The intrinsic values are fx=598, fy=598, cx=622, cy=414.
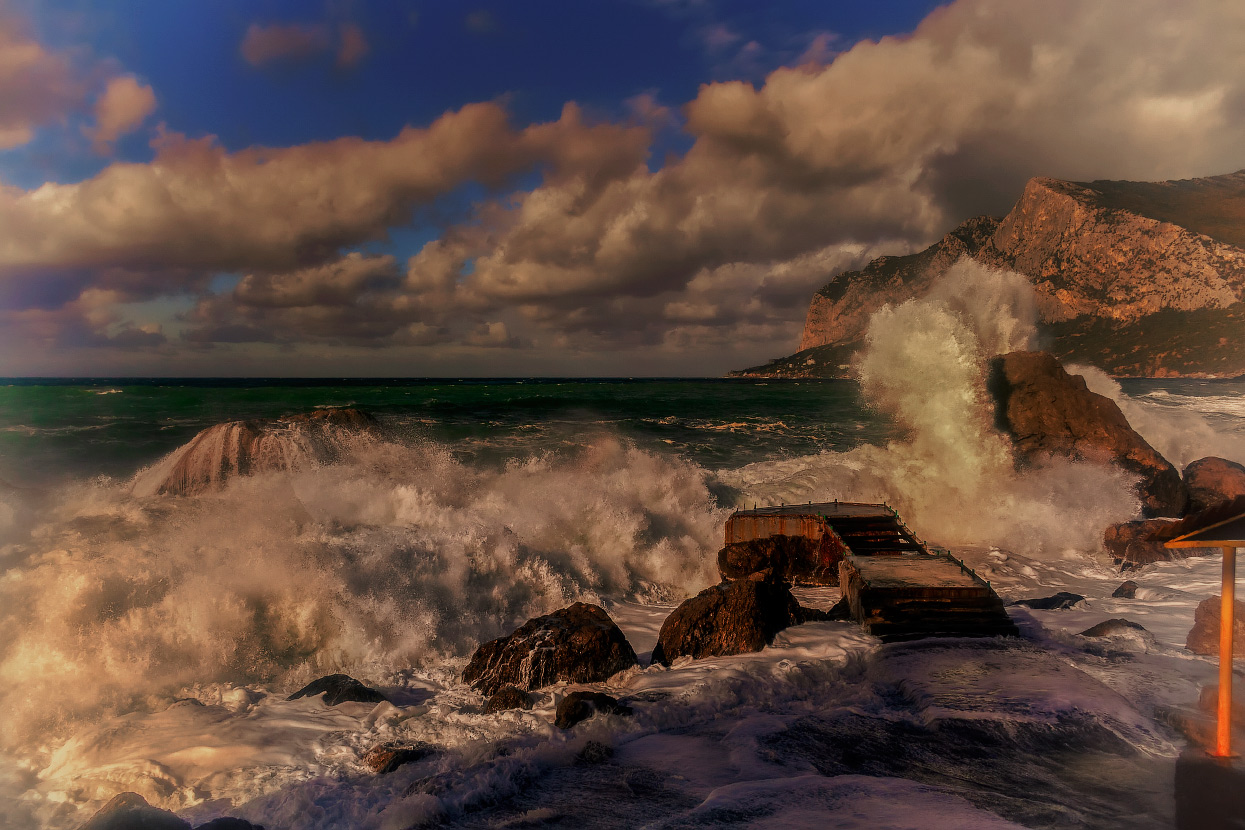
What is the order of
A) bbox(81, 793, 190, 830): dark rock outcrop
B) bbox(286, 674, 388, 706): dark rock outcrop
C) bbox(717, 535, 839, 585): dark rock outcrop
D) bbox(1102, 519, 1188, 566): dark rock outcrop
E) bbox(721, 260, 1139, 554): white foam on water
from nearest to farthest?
bbox(81, 793, 190, 830): dark rock outcrop < bbox(286, 674, 388, 706): dark rock outcrop < bbox(717, 535, 839, 585): dark rock outcrop < bbox(1102, 519, 1188, 566): dark rock outcrop < bbox(721, 260, 1139, 554): white foam on water

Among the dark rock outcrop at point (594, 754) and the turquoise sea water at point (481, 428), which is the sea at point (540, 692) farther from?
the turquoise sea water at point (481, 428)

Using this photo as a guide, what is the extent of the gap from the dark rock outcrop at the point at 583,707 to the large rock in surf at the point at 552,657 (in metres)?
0.63

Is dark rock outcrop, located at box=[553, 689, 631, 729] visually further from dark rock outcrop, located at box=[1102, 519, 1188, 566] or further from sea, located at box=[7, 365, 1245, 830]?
dark rock outcrop, located at box=[1102, 519, 1188, 566]

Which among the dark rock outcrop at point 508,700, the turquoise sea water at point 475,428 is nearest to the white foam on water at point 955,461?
the turquoise sea water at point 475,428

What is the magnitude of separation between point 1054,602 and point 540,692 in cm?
862

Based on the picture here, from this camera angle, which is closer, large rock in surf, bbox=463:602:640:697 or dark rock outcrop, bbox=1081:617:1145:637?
large rock in surf, bbox=463:602:640:697

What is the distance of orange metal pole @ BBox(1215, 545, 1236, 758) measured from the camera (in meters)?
4.51

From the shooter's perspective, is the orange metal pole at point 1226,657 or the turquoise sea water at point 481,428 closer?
the orange metal pole at point 1226,657

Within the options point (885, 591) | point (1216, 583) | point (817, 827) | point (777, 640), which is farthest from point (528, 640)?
point (1216, 583)

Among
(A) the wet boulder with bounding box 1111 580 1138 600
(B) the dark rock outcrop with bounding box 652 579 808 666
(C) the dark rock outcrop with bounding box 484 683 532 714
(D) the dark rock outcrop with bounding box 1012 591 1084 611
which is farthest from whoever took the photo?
(A) the wet boulder with bounding box 1111 580 1138 600

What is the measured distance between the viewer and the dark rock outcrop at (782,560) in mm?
11977

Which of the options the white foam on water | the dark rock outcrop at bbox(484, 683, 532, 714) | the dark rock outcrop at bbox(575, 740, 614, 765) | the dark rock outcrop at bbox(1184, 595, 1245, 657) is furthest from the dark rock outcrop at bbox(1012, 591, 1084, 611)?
the dark rock outcrop at bbox(484, 683, 532, 714)

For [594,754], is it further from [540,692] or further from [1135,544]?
[1135,544]

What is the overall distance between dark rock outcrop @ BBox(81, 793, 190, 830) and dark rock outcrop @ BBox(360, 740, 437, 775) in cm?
138
